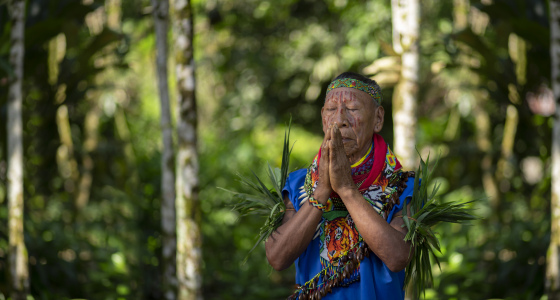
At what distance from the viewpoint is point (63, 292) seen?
516 centimetres

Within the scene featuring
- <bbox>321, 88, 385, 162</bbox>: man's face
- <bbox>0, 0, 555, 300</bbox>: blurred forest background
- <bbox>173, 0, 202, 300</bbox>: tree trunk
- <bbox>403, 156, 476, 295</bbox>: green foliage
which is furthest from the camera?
<bbox>0, 0, 555, 300</bbox>: blurred forest background

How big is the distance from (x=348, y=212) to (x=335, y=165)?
31 centimetres

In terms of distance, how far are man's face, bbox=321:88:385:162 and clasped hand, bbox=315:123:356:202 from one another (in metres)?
0.15

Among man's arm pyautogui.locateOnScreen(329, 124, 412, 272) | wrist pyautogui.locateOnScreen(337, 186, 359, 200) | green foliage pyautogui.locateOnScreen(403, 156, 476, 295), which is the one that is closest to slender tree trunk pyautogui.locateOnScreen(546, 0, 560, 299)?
green foliage pyautogui.locateOnScreen(403, 156, 476, 295)

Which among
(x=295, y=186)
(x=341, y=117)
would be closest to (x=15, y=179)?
(x=295, y=186)

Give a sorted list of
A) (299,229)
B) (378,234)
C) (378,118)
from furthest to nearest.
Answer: (378,118), (299,229), (378,234)

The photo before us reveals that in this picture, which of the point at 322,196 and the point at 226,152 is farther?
the point at 226,152

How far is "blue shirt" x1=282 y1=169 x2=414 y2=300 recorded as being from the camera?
7.16ft

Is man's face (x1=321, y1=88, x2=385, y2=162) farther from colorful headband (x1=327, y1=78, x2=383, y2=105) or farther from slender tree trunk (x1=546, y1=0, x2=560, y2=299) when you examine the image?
slender tree trunk (x1=546, y1=0, x2=560, y2=299)

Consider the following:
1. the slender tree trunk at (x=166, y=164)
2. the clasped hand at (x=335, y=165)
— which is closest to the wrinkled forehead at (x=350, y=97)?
the clasped hand at (x=335, y=165)

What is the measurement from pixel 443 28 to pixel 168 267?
19.0ft

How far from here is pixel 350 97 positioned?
7.48 feet

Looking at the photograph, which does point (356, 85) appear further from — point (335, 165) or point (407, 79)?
point (407, 79)

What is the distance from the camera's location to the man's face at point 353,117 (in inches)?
88.7
